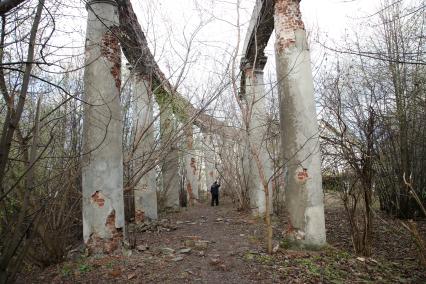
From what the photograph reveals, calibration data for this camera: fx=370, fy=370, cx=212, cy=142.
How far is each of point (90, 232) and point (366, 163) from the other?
4.94 m

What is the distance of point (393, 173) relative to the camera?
10.9m

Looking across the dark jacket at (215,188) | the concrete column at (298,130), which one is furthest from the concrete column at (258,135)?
the dark jacket at (215,188)

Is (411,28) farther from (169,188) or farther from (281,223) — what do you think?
(169,188)

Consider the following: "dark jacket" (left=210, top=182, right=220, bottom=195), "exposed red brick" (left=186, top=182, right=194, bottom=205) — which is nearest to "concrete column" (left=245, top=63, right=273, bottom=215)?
"dark jacket" (left=210, top=182, right=220, bottom=195)

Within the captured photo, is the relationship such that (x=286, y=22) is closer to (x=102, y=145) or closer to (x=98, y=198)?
(x=102, y=145)

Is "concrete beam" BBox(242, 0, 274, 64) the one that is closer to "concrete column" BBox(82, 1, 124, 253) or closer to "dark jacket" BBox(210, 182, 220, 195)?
"concrete column" BBox(82, 1, 124, 253)

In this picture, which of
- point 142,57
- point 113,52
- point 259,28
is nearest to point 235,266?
point 113,52

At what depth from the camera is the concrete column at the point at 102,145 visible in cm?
664

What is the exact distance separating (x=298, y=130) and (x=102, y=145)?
361 centimetres

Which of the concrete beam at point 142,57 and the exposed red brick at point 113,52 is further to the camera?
the concrete beam at point 142,57

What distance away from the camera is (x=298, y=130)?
6.77 metres

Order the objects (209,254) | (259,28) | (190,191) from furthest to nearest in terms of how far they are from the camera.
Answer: (190,191) < (259,28) < (209,254)

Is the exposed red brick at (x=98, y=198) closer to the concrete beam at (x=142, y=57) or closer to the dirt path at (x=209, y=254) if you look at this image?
the dirt path at (x=209, y=254)

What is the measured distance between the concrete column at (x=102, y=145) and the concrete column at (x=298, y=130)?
10.4 ft
